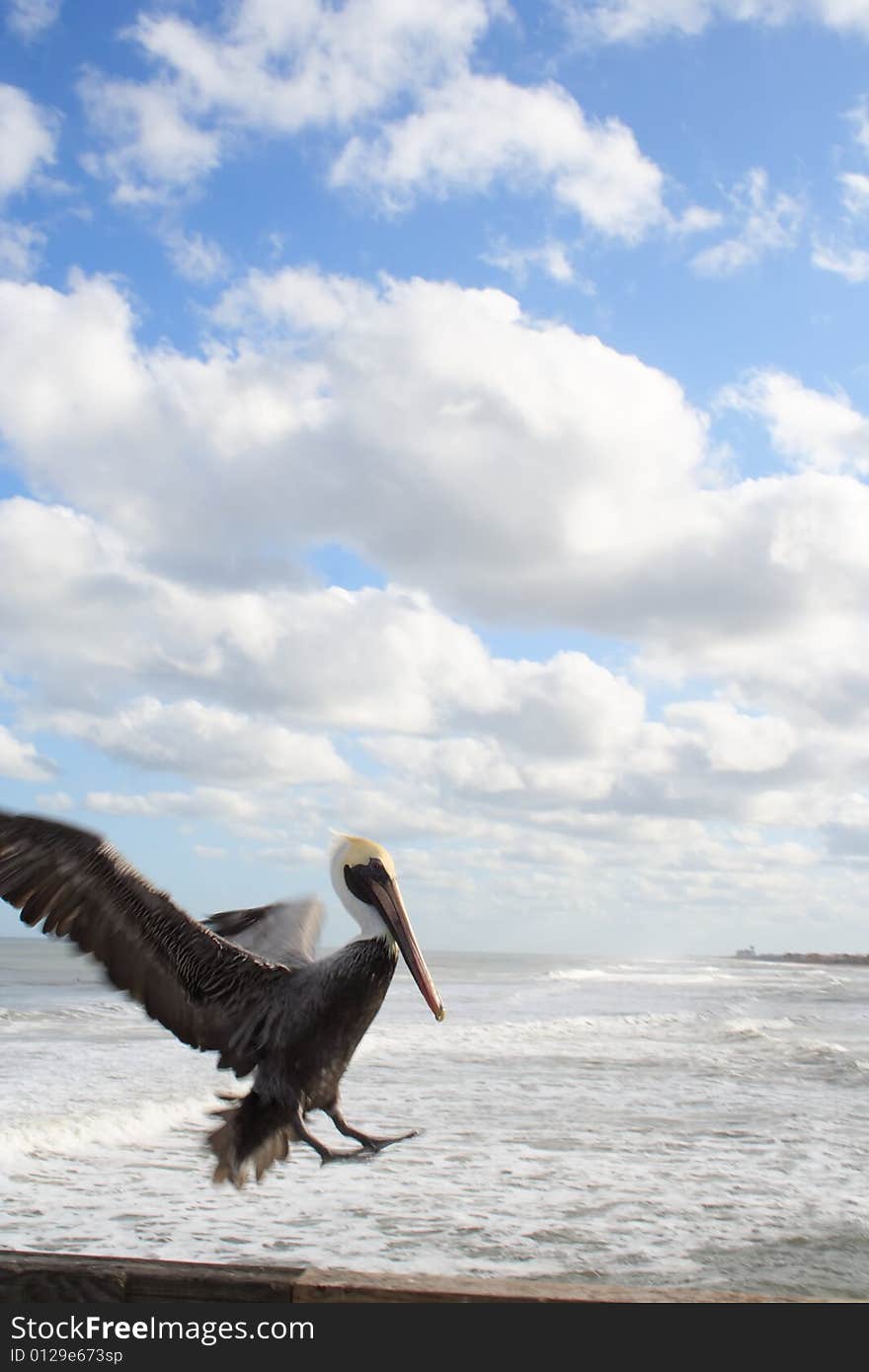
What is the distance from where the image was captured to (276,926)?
157 inches

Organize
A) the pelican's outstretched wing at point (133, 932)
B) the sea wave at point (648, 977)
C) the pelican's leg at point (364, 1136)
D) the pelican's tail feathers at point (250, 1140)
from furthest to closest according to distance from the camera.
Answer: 1. the sea wave at point (648, 977)
2. the pelican's outstretched wing at point (133, 932)
3. the pelican's tail feathers at point (250, 1140)
4. the pelican's leg at point (364, 1136)

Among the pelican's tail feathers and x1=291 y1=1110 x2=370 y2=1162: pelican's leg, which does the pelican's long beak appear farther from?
the pelican's tail feathers

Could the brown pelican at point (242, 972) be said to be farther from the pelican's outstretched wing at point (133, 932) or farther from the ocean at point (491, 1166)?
the ocean at point (491, 1166)

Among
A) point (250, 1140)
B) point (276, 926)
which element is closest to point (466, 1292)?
point (250, 1140)

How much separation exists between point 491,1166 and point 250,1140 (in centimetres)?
647

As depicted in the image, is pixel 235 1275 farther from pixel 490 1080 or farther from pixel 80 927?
pixel 490 1080

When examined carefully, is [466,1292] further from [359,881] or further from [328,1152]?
[359,881]

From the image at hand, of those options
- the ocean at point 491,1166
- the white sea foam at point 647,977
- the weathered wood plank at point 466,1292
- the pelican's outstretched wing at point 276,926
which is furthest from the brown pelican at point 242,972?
the white sea foam at point 647,977

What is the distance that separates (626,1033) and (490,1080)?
7.74m

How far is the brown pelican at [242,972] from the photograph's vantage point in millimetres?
2436

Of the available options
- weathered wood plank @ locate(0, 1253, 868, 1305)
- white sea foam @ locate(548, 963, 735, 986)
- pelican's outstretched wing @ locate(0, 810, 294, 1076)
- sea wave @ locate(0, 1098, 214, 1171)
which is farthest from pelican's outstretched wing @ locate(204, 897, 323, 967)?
white sea foam @ locate(548, 963, 735, 986)

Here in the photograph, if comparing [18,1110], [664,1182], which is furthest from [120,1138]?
[664,1182]

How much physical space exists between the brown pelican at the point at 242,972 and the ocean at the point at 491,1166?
157mm

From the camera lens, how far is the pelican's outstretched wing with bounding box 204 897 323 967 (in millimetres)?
3865
